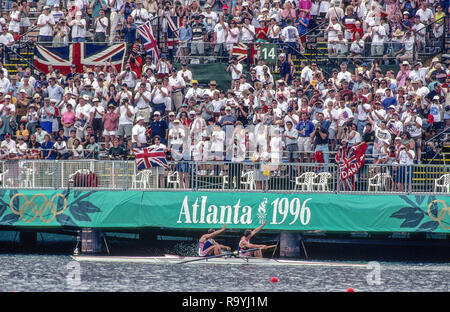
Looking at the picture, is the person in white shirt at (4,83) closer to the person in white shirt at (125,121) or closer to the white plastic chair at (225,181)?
the person in white shirt at (125,121)

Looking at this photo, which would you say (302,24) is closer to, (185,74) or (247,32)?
(247,32)

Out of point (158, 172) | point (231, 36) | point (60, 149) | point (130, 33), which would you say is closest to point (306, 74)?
Answer: point (231, 36)

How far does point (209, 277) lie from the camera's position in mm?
33281

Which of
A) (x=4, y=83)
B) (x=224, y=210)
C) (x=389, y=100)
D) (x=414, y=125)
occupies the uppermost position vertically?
(x=4, y=83)

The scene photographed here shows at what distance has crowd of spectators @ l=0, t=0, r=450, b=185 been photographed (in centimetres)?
3628

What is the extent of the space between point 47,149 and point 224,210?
6296 millimetres

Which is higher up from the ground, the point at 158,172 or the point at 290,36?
the point at 290,36

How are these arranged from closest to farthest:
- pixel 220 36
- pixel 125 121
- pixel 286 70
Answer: pixel 125 121
pixel 286 70
pixel 220 36

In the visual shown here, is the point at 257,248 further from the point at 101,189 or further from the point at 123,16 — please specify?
the point at 123,16

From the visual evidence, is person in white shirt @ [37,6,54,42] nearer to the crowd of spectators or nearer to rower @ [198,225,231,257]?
the crowd of spectators

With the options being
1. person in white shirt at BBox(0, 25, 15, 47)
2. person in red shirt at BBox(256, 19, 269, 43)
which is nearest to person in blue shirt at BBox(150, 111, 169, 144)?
person in red shirt at BBox(256, 19, 269, 43)

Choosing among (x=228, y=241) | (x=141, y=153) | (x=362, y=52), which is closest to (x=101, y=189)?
(x=141, y=153)

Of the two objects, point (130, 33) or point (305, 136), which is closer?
point (305, 136)

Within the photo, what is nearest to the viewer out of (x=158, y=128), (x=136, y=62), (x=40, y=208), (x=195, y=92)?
(x=40, y=208)
